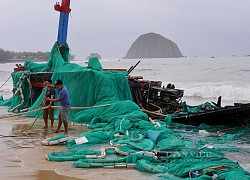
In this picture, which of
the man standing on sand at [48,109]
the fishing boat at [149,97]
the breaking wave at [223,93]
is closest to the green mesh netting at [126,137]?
the fishing boat at [149,97]

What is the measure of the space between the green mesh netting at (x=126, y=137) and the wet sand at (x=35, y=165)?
232mm

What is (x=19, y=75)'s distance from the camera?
53.5 feet

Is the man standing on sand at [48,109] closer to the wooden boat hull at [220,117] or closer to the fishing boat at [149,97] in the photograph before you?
the fishing boat at [149,97]

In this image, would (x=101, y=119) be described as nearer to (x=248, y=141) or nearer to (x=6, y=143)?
(x=6, y=143)

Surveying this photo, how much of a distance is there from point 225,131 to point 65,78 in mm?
5697

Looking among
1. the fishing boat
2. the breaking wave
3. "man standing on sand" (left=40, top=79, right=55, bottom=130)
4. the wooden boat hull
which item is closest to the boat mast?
the fishing boat

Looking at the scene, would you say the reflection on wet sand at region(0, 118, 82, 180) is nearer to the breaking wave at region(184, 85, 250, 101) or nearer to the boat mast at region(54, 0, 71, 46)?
the boat mast at region(54, 0, 71, 46)

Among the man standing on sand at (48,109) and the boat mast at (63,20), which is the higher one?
the boat mast at (63,20)

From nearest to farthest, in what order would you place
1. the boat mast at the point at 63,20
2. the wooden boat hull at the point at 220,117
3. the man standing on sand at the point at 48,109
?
the man standing on sand at the point at 48,109, the wooden boat hull at the point at 220,117, the boat mast at the point at 63,20

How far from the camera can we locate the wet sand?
621 cm

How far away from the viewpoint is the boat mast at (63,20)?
16297mm

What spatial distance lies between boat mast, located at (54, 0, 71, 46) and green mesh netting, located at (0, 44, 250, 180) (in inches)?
21.4

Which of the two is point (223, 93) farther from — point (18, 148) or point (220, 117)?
point (18, 148)

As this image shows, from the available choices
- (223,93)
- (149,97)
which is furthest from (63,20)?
(223,93)
